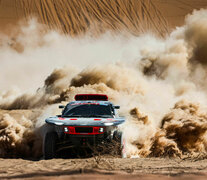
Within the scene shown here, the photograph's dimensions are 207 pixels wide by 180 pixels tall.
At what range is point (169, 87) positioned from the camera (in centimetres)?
2172

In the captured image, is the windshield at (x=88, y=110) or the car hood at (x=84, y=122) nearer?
the car hood at (x=84, y=122)

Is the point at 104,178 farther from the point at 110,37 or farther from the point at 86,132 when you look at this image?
the point at 110,37

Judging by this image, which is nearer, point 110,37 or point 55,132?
point 55,132

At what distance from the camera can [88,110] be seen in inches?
316

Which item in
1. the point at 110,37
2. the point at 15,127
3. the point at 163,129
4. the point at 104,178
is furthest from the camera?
the point at 110,37

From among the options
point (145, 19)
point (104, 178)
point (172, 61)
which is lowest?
point (104, 178)

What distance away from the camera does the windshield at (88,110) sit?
7.87 meters

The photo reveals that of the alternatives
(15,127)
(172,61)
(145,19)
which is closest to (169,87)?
(172,61)

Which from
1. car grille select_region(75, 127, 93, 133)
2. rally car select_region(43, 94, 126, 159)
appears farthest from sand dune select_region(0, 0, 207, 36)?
car grille select_region(75, 127, 93, 133)

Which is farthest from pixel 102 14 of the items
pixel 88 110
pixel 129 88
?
pixel 88 110

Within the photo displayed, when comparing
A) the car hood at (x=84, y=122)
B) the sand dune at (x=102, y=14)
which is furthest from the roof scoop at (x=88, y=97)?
the sand dune at (x=102, y=14)

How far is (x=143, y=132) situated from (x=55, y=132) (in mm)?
4385

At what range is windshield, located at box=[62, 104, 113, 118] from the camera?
7871mm

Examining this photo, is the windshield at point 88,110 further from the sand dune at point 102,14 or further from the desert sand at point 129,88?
the sand dune at point 102,14
